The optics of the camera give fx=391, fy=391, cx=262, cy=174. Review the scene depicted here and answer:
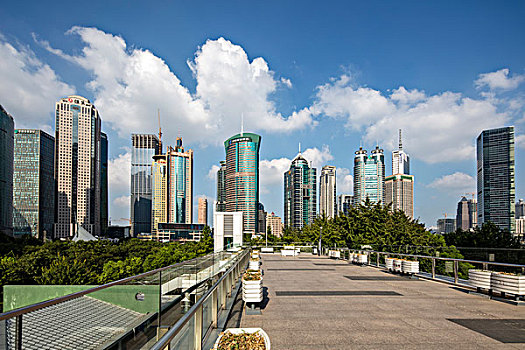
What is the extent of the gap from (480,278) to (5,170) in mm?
154235

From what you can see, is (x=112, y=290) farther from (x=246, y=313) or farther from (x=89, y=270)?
(x=89, y=270)

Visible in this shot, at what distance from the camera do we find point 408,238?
32688mm

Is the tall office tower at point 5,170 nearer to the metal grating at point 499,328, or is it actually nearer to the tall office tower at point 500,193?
the metal grating at point 499,328

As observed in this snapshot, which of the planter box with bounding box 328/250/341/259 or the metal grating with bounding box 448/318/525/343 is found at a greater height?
the metal grating with bounding box 448/318/525/343

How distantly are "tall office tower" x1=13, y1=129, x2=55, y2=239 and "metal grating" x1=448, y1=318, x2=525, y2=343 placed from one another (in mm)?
188439

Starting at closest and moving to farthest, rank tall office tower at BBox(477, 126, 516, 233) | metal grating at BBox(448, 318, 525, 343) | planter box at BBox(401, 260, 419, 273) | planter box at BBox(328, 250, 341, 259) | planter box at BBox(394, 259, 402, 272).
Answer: metal grating at BBox(448, 318, 525, 343) < planter box at BBox(401, 260, 419, 273) < planter box at BBox(394, 259, 402, 272) < planter box at BBox(328, 250, 341, 259) < tall office tower at BBox(477, 126, 516, 233)

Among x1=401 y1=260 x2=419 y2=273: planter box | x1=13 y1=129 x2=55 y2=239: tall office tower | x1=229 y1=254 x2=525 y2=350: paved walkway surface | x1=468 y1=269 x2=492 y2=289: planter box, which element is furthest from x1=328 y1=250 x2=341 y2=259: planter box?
x1=13 y1=129 x2=55 y2=239: tall office tower

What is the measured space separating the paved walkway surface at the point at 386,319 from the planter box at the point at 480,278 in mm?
406

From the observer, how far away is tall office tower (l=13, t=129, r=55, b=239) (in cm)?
16862

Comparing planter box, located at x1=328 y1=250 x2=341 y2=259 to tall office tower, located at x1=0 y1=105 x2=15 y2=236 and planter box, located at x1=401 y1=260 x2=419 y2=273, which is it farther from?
tall office tower, located at x1=0 y1=105 x2=15 y2=236

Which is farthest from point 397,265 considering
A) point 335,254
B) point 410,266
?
point 335,254

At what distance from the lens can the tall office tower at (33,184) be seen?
169 m

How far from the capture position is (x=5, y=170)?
5241 inches

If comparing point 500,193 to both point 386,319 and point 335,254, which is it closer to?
point 335,254
